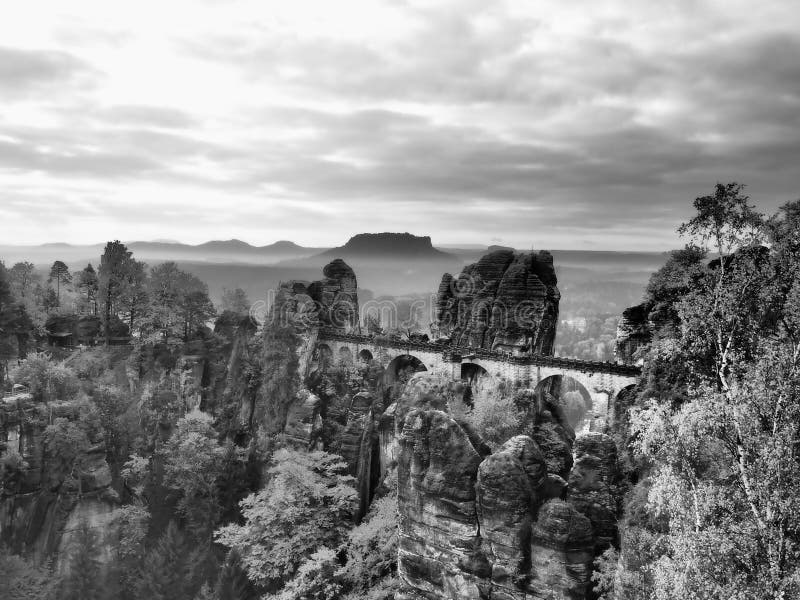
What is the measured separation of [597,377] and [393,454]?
16.3 metres

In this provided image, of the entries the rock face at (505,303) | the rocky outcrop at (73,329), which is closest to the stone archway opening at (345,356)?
the rock face at (505,303)

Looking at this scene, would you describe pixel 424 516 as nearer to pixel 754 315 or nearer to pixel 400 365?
pixel 754 315

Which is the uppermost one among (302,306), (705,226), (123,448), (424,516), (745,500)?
(705,226)

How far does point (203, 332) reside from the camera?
49.9 m

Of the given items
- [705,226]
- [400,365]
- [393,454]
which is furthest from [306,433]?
[705,226]

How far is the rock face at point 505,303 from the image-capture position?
4669cm

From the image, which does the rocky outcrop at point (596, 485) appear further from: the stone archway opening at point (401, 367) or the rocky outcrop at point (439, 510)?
the stone archway opening at point (401, 367)

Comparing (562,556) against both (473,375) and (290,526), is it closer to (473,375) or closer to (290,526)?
(290,526)

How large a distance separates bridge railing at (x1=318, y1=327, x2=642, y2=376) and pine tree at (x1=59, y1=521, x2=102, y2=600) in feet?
84.1

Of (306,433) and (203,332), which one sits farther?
(203,332)

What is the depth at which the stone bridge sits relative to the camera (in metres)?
39.3

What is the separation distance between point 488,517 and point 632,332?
74.7ft

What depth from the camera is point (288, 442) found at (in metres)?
40.1

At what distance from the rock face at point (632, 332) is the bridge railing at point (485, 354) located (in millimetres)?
926
